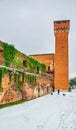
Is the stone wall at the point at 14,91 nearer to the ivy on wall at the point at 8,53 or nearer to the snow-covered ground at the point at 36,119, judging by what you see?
the ivy on wall at the point at 8,53

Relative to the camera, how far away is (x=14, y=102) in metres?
14.8

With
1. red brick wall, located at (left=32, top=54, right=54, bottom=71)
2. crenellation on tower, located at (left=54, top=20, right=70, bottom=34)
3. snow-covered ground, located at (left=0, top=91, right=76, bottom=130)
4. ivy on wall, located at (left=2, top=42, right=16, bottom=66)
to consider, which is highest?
crenellation on tower, located at (left=54, top=20, right=70, bottom=34)

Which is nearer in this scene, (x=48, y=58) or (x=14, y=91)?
(x=14, y=91)

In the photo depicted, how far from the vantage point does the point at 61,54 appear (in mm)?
37781

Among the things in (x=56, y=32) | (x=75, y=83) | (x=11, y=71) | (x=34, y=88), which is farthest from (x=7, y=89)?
(x=75, y=83)

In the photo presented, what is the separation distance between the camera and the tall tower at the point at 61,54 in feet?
121

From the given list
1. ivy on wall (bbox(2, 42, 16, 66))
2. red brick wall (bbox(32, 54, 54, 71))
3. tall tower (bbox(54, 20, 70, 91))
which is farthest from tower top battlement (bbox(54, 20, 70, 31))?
ivy on wall (bbox(2, 42, 16, 66))

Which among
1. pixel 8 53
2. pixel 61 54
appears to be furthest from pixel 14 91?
pixel 61 54

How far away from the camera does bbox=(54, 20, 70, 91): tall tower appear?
121 feet

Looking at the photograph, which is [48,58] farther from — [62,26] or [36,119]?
[36,119]

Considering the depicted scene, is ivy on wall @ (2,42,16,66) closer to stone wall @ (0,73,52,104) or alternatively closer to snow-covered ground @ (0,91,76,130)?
stone wall @ (0,73,52,104)

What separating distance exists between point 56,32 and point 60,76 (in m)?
8.22

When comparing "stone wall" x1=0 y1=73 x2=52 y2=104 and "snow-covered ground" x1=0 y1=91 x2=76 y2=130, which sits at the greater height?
"stone wall" x1=0 y1=73 x2=52 y2=104

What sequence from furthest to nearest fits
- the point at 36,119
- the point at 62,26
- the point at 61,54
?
1. the point at 62,26
2. the point at 61,54
3. the point at 36,119
